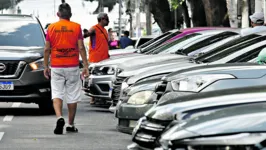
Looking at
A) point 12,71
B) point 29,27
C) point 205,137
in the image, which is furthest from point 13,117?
point 205,137

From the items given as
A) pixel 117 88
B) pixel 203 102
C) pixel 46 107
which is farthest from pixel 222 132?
pixel 46 107

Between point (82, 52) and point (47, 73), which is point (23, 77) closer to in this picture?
point (47, 73)

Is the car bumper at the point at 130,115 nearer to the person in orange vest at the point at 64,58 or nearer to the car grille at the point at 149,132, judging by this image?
the person in orange vest at the point at 64,58

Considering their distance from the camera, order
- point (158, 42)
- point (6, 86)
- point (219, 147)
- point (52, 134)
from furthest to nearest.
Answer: point (158, 42) < point (6, 86) < point (52, 134) < point (219, 147)

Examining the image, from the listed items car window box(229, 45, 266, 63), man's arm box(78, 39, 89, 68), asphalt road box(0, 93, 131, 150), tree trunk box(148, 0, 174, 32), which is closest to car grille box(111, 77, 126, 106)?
asphalt road box(0, 93, 131, 150)

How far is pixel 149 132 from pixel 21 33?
34.1 feet

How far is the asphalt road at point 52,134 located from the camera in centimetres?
1083

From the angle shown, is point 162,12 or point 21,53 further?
point 162,12

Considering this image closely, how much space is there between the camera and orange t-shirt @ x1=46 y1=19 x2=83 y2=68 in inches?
501

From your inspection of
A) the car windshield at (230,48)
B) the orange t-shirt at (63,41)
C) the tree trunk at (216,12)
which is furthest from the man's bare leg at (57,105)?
the tree trunk at (216,12)

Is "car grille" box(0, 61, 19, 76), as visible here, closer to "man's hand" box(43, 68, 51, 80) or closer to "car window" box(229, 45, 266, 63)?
"man's hand" box(43, 68, 51, 80)

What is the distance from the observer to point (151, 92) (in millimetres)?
10797

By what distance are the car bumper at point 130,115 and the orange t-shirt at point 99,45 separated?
779 cm

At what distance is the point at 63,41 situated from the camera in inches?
501
